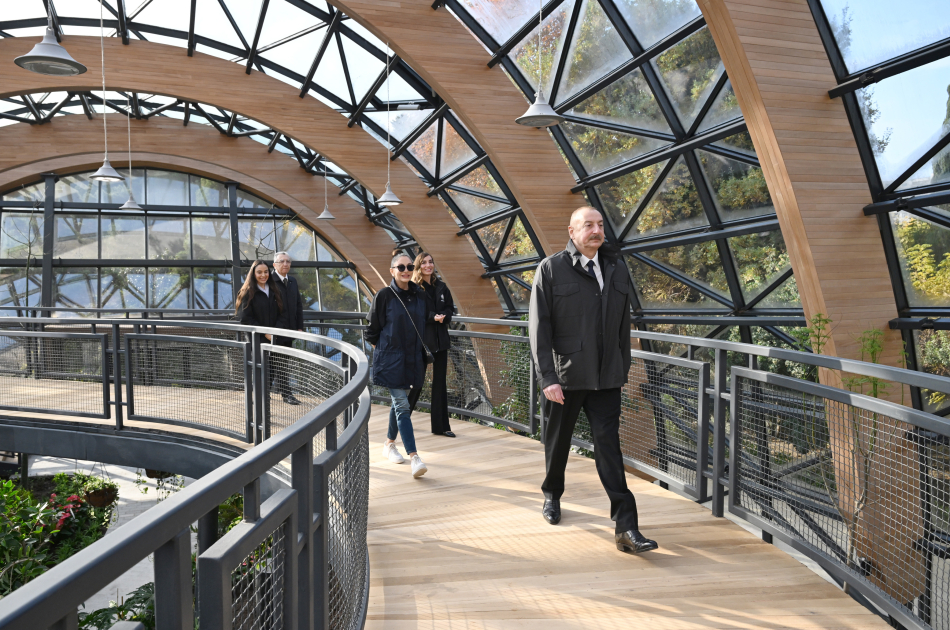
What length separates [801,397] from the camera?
3.84 m

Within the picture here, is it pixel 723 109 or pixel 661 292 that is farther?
pixel 661 292

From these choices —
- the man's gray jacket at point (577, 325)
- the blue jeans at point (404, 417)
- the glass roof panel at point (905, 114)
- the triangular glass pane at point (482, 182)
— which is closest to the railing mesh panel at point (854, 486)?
the man's gray jacket at point (577, 325)

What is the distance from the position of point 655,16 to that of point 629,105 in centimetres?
160

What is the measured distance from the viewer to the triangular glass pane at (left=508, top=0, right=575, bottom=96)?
10.3 m

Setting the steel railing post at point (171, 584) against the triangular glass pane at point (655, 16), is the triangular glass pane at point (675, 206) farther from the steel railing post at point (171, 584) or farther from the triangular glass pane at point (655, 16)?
the steel railing post at point (171, 584)

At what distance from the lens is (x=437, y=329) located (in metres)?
6.59

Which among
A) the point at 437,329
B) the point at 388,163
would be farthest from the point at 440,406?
the point at 388,163

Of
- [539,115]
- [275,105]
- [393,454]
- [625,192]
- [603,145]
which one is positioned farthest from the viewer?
[275,105]

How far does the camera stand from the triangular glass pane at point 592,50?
991 centimetres

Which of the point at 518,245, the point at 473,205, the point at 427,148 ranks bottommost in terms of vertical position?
the point at 518,245

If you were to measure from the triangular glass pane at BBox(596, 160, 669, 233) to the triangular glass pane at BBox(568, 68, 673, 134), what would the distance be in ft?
2.30

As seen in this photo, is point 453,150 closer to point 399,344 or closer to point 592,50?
point 592,50

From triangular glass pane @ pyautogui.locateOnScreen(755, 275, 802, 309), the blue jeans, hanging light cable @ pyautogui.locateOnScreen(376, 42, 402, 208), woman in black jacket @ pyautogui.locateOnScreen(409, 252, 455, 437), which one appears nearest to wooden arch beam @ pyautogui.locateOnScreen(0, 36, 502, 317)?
hanging light cable @ pyautogui.locateOnScreen(376, 42, 402, 208)

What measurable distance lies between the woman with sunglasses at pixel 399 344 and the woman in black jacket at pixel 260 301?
2305 mm
